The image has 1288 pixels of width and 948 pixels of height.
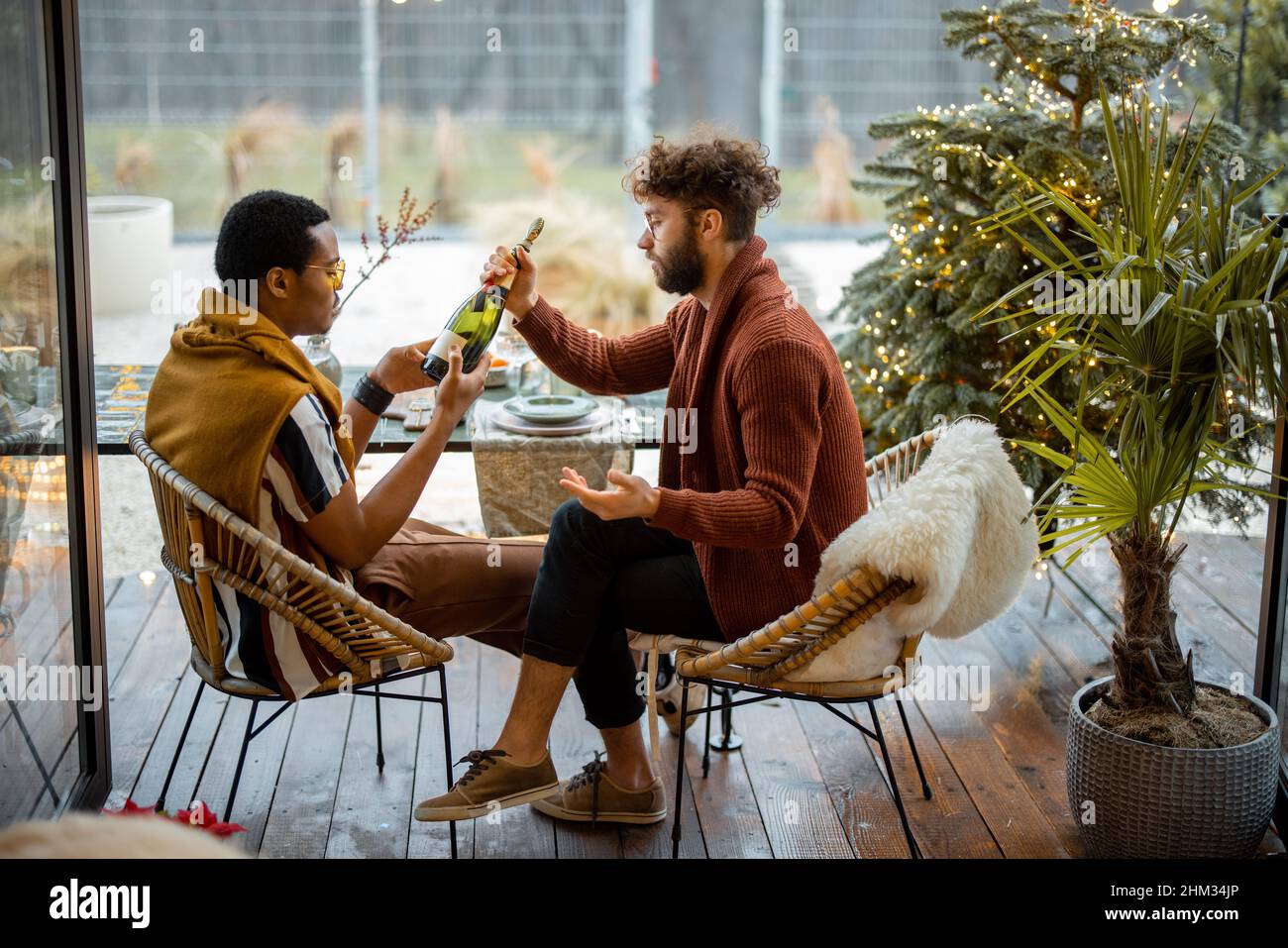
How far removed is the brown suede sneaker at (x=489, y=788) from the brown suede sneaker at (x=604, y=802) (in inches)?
7.6

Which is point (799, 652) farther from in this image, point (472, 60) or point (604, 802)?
point (472, 60)

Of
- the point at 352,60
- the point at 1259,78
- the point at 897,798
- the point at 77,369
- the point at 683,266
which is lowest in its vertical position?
the point at 897,798

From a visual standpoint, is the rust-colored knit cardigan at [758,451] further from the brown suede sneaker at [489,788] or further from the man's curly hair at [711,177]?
the brown suede sneaker at [489,788]

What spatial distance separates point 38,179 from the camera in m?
2.05

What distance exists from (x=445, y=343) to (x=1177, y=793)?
1.37m

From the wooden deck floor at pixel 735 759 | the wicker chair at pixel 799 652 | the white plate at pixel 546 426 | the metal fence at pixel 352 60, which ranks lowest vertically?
the wooden deck floor at pixel 735 759

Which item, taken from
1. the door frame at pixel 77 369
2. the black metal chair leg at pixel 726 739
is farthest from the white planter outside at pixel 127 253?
the black metal chair leg at pixel 726 739

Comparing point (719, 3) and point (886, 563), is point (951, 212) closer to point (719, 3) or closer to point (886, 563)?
point (886, 563)

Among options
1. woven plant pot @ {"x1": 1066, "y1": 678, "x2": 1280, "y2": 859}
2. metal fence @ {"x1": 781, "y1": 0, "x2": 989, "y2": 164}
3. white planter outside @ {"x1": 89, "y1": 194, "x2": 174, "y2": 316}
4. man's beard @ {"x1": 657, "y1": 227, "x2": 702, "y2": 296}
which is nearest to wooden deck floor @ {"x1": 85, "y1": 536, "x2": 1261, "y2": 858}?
woven plant pot @ {"x1": 1066, "y1": 678, "x2": 1280, "y2": 859}

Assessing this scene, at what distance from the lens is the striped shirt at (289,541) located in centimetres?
191

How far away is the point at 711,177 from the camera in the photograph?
6.99 ft

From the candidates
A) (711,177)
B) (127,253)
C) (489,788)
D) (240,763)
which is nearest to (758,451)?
(711,177)

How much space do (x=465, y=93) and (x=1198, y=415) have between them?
6599 mm
